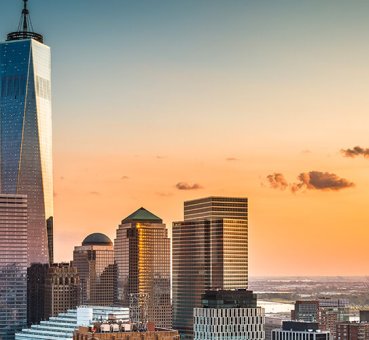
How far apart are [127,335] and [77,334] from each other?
10.9 metres

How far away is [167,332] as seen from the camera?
182250mm

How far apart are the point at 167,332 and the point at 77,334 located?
15.0m

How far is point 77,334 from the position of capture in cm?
18112

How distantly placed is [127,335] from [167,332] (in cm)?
992

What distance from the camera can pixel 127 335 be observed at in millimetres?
174625
